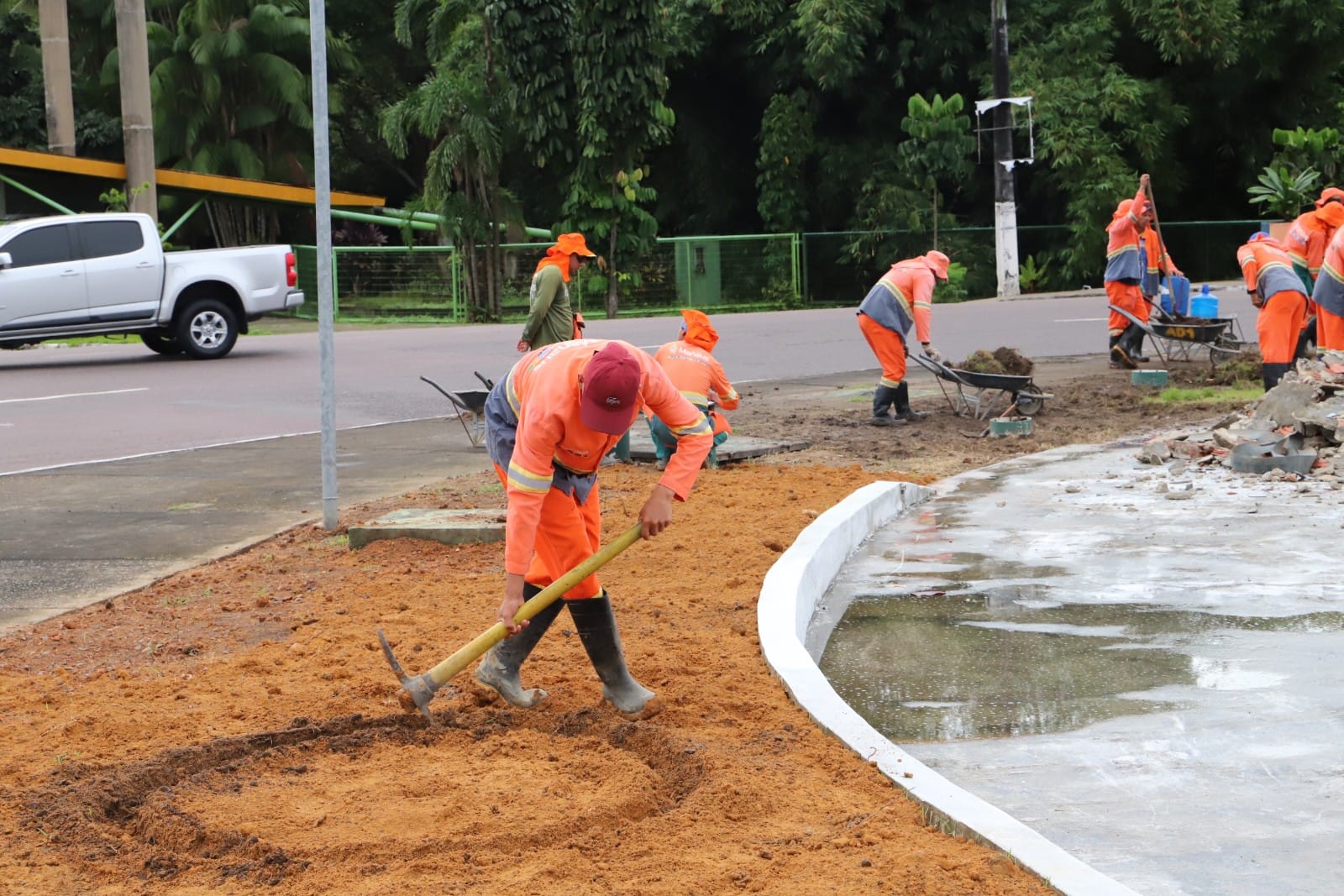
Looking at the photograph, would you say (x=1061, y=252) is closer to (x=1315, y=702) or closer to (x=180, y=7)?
(x=180, y=7)

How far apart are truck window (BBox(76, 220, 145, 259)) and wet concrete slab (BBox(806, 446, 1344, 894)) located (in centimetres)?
1391

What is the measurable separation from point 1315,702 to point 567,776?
2.69m

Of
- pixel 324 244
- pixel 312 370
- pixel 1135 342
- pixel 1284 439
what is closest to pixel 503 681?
pixel 324 244

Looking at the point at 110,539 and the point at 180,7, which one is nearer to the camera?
the point at 110,539

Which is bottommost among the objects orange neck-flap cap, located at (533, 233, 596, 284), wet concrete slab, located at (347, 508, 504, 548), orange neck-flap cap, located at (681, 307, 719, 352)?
wet concrete slab, located at (347, 508, 504, 548)

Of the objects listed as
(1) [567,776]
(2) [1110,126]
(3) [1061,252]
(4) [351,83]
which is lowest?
(1) [567,776]

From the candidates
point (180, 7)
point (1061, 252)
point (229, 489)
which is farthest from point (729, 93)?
point (229, 489)

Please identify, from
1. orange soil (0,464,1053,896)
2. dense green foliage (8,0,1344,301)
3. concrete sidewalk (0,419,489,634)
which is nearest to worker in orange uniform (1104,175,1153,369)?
concrete sidewalk (0,419,489,634)

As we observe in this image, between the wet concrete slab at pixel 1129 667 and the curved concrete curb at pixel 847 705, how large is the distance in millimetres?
153

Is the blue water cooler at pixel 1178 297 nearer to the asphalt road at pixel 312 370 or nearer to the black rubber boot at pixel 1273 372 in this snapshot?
the asphalt road at pixel 312 370

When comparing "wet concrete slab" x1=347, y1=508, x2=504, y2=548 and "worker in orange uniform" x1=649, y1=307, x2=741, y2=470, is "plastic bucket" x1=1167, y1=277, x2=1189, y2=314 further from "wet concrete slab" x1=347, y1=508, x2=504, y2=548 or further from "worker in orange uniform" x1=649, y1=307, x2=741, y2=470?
"wet concrete slab" x1=347, y1=508, x2=504, y2=548

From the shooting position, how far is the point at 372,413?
15289mm

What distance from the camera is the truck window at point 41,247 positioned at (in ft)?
64.1

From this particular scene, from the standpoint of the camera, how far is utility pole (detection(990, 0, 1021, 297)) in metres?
31.4
